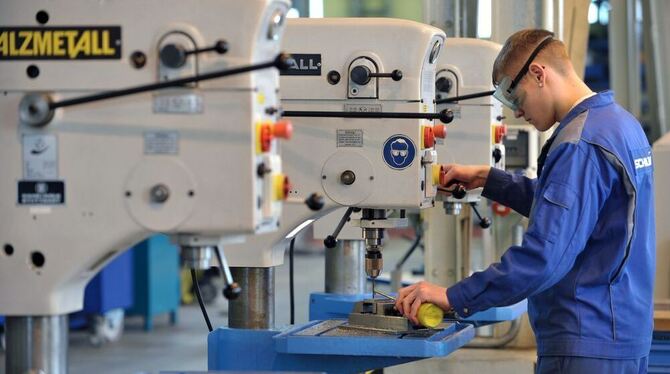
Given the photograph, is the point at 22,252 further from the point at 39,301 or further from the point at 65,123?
the point at 65,123

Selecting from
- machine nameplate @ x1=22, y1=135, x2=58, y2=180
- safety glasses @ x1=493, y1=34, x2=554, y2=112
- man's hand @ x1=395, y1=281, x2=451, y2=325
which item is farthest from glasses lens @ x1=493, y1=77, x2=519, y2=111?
machine nameplate @ x1=22, y1=135, x2=58, y2=180

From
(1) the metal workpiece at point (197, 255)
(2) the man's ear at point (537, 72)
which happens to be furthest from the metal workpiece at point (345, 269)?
(1) the metal workpiece at point (197, 255)

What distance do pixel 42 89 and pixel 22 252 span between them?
11.3 inches

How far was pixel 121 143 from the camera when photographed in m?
2.01

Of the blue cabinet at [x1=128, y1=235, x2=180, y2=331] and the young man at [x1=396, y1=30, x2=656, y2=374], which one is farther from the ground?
the young man at [x1=396, y1=30, x2=656, y2=374]

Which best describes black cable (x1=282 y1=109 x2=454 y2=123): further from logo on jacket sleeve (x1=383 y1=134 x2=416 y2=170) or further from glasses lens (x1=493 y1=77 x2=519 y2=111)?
glasses lens (x1=493 y1=77 x2=519 y2=111)

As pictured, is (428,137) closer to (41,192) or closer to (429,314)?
(429,314)

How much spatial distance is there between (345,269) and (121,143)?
5.43ft

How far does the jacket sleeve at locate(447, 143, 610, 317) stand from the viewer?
96.9 inches

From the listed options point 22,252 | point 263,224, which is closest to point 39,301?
point 22,252

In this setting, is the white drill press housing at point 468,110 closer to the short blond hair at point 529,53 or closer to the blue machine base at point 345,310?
the blue machine base at point 345,310

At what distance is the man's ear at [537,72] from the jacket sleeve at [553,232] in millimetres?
201

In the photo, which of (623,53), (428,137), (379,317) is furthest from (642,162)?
Answer: (623,53)

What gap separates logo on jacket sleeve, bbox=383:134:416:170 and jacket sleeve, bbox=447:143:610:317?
346 mm
